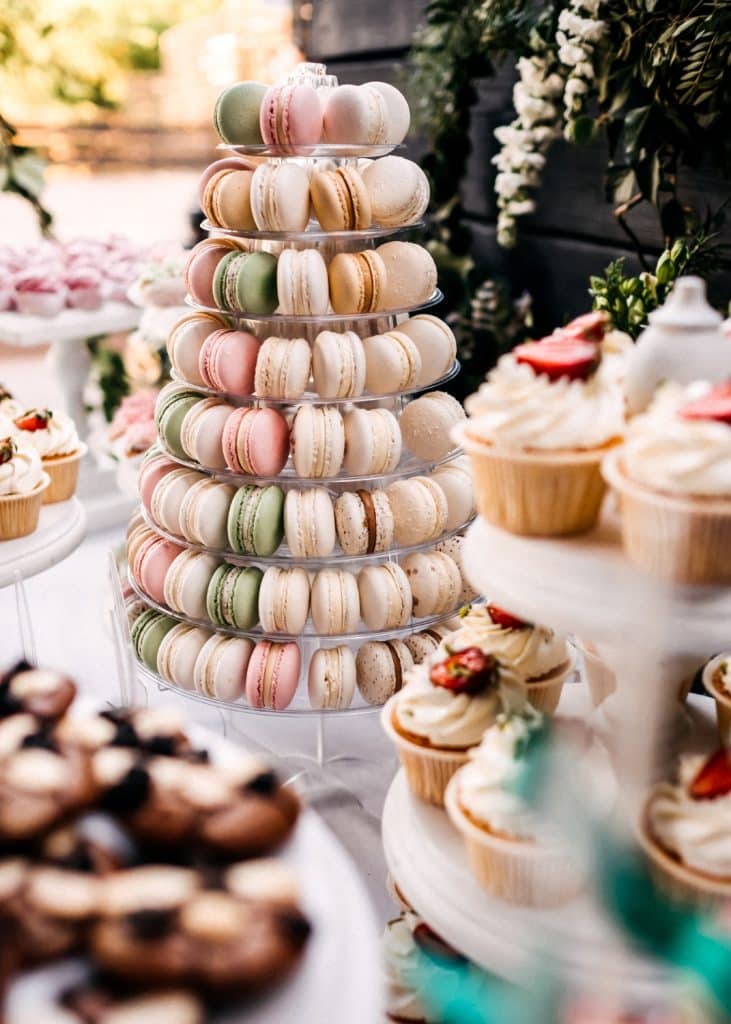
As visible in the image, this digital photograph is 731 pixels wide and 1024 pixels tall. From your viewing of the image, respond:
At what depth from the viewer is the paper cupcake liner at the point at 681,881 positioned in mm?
1150

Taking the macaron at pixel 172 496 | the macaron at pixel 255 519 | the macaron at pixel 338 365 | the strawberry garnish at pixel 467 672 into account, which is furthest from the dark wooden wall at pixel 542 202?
the strawberry garnish at pixel 467 672

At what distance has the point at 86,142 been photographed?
21.5 feet

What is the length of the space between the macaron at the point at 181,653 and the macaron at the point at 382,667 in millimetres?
337

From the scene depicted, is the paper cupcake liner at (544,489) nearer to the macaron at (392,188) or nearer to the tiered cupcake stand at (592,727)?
the tiered cupcake stand at (592,727)

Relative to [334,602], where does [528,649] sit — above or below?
above

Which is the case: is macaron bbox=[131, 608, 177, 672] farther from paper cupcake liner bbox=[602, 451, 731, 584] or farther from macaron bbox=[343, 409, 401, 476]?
paper cupcake liner bbox=[602, 451, 731, 584]

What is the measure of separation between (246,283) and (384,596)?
0.66 m

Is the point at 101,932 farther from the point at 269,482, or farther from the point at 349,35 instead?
the point at 349,35

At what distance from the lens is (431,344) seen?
2.11 meters

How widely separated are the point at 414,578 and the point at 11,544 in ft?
2.65

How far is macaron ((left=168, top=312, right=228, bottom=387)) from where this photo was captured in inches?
81.5

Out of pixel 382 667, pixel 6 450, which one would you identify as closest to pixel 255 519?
pixel 382 667

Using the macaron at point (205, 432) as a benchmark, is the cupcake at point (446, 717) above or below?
below

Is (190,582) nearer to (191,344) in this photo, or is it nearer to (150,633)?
(150,633)
